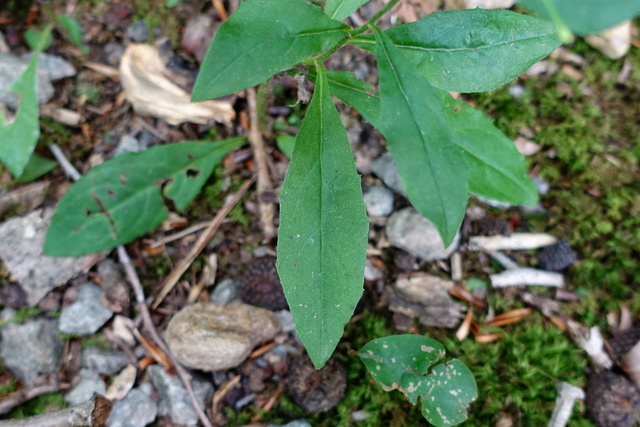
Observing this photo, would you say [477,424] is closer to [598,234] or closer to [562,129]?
[598,234]

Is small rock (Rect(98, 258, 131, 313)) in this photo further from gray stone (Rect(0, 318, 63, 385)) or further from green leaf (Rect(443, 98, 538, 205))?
green leaf (Rect(443, 98, 538, 205))

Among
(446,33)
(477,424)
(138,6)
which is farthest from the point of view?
(138,6)

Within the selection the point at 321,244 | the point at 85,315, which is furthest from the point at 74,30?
the point at 321,244

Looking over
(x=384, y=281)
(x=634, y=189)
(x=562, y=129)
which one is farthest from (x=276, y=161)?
(x=634, y=189)

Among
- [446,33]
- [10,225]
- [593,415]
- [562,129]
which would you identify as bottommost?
[593,415]

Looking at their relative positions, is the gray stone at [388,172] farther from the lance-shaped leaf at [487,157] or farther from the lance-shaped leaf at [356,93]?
the lance-shaped leaf at [356,93]

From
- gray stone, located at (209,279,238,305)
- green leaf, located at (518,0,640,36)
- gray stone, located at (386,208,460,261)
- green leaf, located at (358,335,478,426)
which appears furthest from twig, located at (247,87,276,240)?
green leaf, located at (518,0,640,36)

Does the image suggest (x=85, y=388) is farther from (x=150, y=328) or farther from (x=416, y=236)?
(x=416, y=236)
